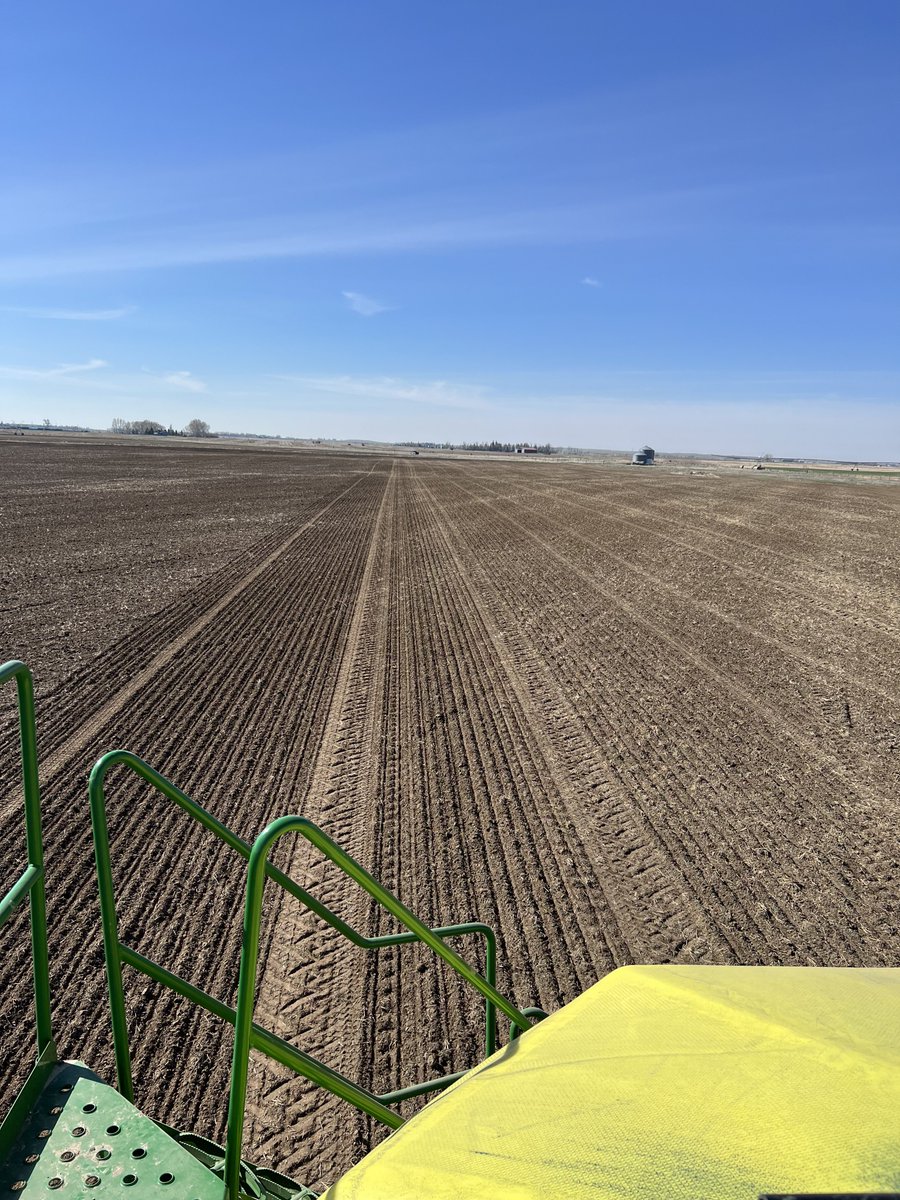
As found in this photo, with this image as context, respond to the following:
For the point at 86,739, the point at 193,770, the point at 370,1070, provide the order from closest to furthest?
the point at 370,1070
the point at 193,770
the point at 86,739

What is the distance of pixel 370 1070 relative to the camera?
362cm

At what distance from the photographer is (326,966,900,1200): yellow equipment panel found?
58.3 inches

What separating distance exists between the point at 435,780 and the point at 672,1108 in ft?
16.1

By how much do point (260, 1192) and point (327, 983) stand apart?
2290 mm

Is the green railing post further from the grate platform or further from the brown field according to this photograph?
the brown field

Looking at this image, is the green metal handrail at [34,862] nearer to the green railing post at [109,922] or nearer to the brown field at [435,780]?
the green railing post at [109,922]

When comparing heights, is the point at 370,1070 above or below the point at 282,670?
below

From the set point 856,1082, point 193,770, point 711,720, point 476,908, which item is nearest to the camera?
point 856,1082

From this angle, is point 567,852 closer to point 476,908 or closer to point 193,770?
point 476,908

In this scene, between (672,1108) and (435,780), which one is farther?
(435,780)

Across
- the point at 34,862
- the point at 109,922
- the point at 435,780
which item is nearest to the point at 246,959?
the point at 109,922

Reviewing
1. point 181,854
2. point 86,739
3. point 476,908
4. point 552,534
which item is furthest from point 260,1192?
point 552,534

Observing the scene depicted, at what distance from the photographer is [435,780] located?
6.53 meters

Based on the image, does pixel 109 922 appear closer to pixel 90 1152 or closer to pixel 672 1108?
pixel 90 1152
